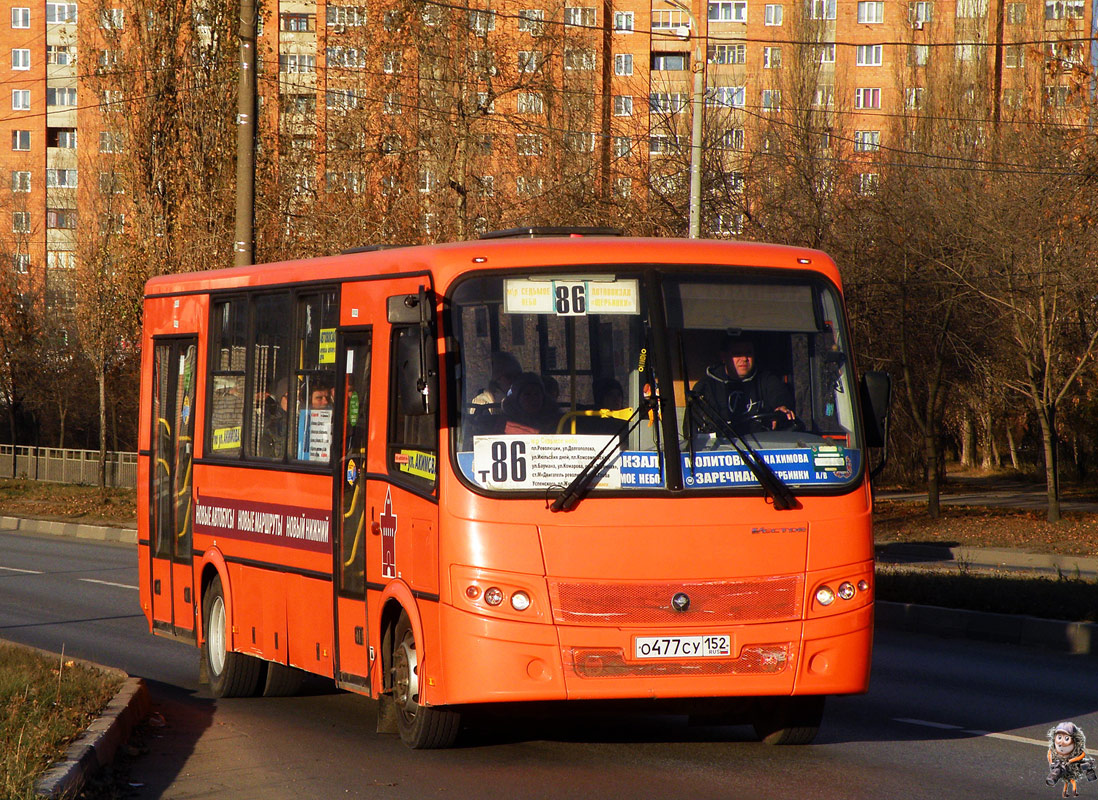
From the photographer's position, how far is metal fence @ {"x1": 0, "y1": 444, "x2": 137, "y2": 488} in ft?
135

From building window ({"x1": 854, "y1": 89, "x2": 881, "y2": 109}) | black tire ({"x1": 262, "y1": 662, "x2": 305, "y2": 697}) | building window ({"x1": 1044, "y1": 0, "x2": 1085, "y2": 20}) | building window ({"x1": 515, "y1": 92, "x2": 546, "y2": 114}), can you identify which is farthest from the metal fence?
building window ({"x1": 854, "y1": 89, "x2": 881, "y2": 109})

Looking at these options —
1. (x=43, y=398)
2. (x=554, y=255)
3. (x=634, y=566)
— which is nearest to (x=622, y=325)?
(x=554, y=255)

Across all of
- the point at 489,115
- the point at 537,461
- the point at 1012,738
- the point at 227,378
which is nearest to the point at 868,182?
the point at 489,115

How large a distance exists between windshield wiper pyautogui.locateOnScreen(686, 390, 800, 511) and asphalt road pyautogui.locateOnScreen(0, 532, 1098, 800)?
136 cm

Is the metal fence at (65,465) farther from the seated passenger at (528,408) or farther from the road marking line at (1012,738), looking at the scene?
the seated passenger at (528,408)

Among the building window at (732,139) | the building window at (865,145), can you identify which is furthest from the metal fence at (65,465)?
the building window at (865,145)

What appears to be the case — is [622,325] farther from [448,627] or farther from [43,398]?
[43,398]

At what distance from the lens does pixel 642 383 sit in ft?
25.5

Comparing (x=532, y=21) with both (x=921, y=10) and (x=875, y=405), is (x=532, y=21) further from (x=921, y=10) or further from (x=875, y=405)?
(x=921, y=10)

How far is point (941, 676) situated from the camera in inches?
445

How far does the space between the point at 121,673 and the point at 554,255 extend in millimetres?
4205

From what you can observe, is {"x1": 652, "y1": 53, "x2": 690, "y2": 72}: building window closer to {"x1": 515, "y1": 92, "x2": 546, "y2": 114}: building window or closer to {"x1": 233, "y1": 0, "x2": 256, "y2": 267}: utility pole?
{"x1": 515, "y1": 92, "x2": 546, "y2": 114}: building window

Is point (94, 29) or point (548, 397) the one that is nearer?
point (548, 397)

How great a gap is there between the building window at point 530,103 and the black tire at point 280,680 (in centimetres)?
2046
